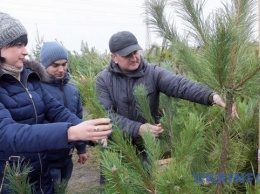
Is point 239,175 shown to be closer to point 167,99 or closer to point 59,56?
point 167,99

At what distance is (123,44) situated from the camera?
2.05 meters

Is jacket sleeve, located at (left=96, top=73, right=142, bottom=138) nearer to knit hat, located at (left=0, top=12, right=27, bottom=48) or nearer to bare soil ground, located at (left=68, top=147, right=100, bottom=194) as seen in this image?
knit hat, located at (left=0, top=12, right=27, bottom=48)

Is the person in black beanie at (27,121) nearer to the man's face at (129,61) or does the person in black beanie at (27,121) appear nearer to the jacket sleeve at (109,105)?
the jacket sleeve at (109,105)

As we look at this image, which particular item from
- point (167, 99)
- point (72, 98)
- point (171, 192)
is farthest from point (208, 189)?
point (72, 98)

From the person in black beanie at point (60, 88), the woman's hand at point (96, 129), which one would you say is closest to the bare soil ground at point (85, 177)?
the person in black beanie at point (60, 88)

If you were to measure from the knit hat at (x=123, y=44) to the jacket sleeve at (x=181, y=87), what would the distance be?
193mm

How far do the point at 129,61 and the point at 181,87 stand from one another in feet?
1.39

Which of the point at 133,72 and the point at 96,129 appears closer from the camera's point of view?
the point at 96,129

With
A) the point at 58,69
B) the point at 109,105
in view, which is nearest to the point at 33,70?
the point at 109,105

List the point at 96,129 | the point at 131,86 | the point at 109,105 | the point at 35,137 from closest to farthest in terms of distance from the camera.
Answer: the point at 96,129 < the point at 35,137 < the point at 109,105 < the point at 131,86

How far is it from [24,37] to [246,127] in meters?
1.14

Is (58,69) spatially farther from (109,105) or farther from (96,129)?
(96,129)

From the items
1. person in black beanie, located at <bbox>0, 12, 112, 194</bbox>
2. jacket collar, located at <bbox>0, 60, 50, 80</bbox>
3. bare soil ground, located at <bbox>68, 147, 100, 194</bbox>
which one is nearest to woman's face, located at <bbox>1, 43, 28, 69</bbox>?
person in black beanie, located at <bbox>0, 12, 112, 194</bbox>

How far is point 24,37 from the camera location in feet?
4.83
